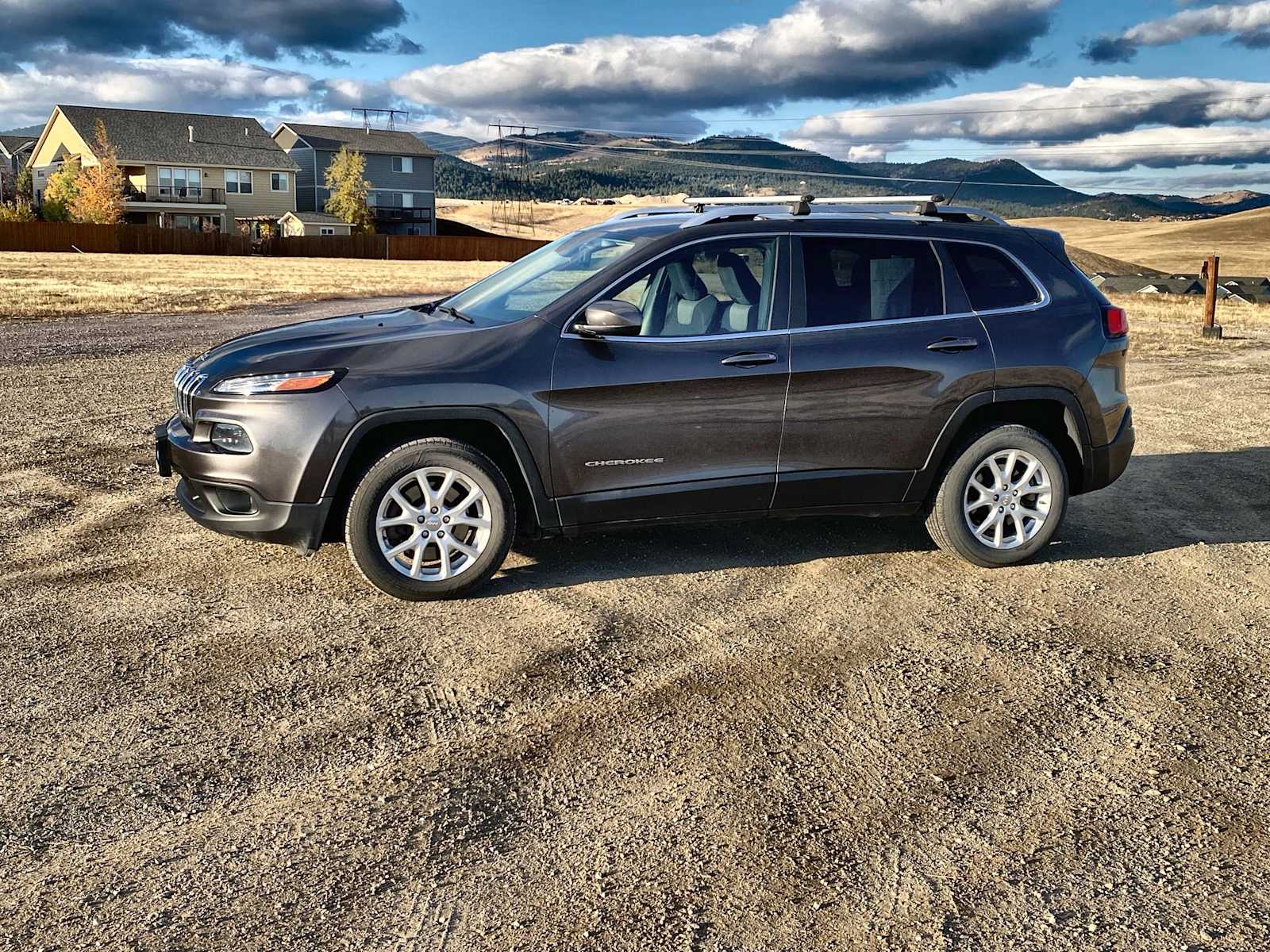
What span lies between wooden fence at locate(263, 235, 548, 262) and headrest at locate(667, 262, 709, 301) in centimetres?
6275

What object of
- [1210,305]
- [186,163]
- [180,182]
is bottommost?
[1210,305]

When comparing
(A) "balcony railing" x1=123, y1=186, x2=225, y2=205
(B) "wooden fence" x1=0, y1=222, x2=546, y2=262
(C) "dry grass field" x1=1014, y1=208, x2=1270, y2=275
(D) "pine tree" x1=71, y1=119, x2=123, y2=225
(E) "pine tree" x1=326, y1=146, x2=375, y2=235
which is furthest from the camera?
(E) "pine tree" x1=326, y1=146, x2=375, y2=235

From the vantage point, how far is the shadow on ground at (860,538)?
6.29 meters

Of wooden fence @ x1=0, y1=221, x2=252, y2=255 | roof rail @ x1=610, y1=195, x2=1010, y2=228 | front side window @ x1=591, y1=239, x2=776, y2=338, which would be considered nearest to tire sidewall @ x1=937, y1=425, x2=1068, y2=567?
roof rail @ x1=610, y1=195, x2=1010, y2=228

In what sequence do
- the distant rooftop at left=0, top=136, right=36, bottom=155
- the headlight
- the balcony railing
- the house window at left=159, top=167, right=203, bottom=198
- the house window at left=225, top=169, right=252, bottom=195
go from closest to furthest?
the headlight, the balcony railing, the house window at left=159, top=167, right=203, bottom=198, the house window at left=225, top=169, right=252, bottom=195, the distant rooftop at left=0, top=136, right=36, bottom=155

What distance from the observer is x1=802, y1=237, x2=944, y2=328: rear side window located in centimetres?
602

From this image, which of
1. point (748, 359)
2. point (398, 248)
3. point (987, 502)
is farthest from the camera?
point (398, 248)

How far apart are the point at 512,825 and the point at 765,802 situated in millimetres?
823

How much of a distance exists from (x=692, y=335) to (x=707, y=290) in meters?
0.28

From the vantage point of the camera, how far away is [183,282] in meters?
32.9

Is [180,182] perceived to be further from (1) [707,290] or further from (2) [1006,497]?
(2) [1006,497]

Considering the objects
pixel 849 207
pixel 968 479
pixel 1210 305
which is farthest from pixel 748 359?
pixel 1210 305

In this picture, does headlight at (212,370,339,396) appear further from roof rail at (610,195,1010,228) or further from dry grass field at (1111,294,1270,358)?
dry grass field at (1111,294,1270,358)

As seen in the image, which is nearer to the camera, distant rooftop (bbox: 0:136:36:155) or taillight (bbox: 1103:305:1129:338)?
taillight (bbox: 1103:305:1129:338)
